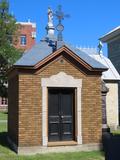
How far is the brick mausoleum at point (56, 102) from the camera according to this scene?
49.4 ft

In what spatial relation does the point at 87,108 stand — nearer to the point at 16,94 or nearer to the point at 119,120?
the point at 16,94

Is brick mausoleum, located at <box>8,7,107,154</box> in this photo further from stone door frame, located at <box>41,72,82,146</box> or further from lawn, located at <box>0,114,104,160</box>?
lawn, located at <box>0,114,104,160</box>

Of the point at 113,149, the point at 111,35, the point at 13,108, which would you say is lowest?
the point at 113,149

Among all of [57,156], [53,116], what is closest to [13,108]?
[53,116]

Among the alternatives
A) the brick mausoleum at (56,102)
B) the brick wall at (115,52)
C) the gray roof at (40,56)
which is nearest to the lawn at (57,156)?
the brick mausoleum at (56,102)

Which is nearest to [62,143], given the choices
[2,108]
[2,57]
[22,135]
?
[22,135]

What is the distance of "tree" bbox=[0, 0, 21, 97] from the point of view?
48281mm

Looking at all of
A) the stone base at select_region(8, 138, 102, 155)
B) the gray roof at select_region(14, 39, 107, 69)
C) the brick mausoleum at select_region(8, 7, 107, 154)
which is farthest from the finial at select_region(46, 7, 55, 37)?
the stone base at select_region(8, 138, 102, 155)

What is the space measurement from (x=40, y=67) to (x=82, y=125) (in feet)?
8.44

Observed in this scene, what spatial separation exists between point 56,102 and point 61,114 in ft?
1.55

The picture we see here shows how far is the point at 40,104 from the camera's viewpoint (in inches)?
599

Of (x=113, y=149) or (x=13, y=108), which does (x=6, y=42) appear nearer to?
(x=13, y=108)

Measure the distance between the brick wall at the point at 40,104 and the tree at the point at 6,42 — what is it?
32.6 m

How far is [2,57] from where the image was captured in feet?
159
